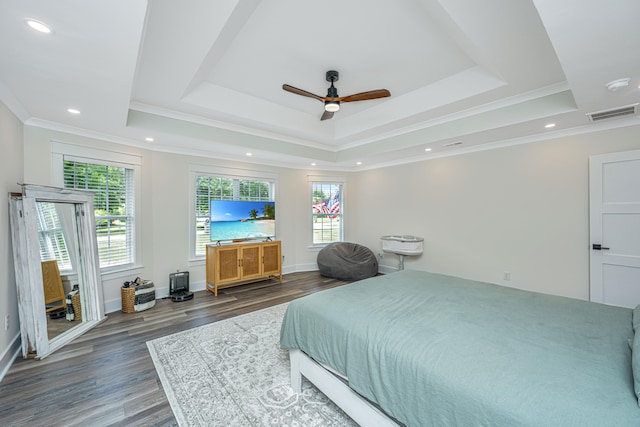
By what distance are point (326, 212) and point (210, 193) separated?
258 cm

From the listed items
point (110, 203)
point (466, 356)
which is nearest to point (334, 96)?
point (466, 356)

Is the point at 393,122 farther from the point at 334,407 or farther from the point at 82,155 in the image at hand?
the point at 82,155

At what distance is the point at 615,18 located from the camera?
4.75 ft

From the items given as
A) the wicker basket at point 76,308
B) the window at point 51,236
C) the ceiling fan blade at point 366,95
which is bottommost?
the wicker basket at point 76,308

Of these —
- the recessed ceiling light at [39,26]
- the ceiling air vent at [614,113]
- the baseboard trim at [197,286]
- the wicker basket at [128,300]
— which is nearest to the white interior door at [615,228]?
the ceiling air vent at [614,113]

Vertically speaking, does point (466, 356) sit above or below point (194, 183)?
below

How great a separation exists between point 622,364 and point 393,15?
2.62 m

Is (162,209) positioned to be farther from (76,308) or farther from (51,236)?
(76,308)

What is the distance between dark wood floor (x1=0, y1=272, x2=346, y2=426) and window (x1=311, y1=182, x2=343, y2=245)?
286cm

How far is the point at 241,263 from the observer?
15.0 ft

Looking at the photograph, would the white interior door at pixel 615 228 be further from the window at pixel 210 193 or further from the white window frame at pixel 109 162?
the white window frame at pixel 109 162

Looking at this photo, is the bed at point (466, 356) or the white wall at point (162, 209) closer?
the bed at point (466, 356)

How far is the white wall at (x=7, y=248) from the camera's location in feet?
7.59

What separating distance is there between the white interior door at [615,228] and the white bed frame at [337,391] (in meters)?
3.51
